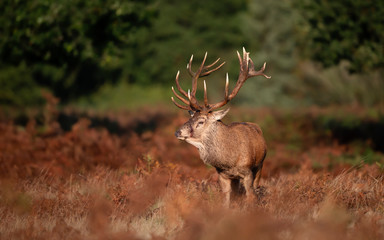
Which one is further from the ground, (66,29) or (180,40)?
(66,29)

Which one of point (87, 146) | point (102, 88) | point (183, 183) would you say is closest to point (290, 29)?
point (102, 88)

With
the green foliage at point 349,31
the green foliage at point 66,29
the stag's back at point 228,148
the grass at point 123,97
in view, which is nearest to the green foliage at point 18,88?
the grass at point 123,97

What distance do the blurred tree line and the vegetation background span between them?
5 cm

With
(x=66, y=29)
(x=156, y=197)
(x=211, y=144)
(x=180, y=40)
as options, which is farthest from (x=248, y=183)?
(x=180, y=40)

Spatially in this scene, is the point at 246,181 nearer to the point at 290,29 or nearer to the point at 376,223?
the point at 376,223

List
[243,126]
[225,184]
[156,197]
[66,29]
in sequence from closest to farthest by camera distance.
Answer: [156,197]
[225,184]
[243,126]
[66,29]

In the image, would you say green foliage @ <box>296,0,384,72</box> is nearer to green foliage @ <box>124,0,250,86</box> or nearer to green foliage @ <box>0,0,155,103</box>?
green foliage @ <box>0,0,155,103</box>

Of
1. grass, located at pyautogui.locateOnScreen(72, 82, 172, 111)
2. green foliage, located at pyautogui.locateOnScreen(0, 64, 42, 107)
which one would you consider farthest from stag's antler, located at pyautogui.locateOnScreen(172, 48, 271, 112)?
grass, located at pyautogui.locateOnScreen(72, 82, 172, 111)

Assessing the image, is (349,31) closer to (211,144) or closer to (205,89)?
(205,89)

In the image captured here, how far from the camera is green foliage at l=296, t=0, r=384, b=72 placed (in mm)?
11672

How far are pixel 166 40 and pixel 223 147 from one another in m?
35.6

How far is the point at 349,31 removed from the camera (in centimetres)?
1202

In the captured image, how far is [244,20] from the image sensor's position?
39.0 m

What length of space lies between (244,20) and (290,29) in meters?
3.76
